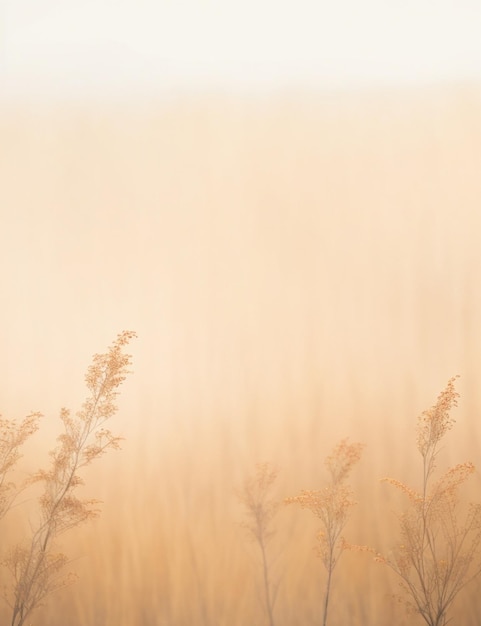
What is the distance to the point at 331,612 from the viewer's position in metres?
4.43

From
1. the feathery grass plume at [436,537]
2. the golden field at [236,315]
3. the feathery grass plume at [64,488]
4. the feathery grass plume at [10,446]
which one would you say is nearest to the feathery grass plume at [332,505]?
the golden field at [236,315]

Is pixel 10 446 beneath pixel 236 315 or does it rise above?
beneath

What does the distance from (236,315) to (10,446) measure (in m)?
1.56

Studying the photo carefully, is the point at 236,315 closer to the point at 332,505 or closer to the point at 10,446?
the point at 332,505

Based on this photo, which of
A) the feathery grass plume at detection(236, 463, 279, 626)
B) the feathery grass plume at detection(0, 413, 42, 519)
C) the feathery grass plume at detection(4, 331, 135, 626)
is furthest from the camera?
the feathery grass plume at detection(236, 463, 279, 626)

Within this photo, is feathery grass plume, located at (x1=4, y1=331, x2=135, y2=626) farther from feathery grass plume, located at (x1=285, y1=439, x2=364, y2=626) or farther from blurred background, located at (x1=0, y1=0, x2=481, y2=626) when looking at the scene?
feathery grass plume, located at (x1=285, y1=439, x2=364, y2=626)

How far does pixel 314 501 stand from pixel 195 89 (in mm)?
2836

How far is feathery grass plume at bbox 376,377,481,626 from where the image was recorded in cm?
430

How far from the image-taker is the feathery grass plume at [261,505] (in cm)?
454

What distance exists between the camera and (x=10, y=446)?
176 inches

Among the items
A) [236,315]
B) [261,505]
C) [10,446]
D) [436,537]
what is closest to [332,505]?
[261,505]

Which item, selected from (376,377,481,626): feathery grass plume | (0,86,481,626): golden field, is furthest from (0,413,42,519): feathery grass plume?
(376,377,481,626): feathery grass plume

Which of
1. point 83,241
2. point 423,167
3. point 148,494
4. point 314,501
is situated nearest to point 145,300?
point 83,241

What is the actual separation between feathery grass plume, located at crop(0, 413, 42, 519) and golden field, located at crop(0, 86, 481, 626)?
10cm
